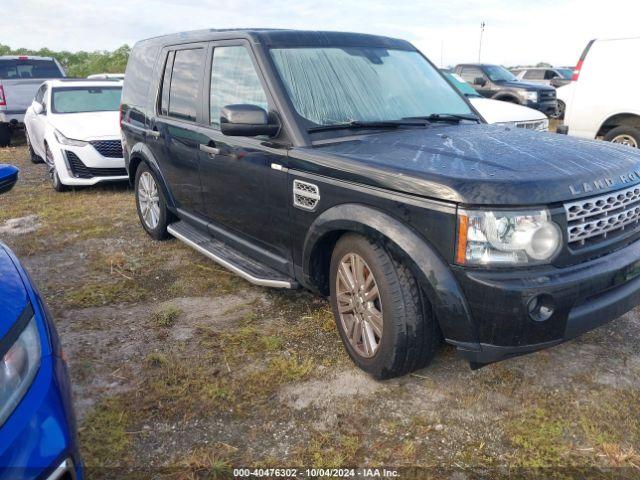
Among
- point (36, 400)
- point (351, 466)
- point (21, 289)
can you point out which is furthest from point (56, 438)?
point (351, 466)

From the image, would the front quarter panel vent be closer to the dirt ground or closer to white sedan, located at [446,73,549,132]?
the dirt ground

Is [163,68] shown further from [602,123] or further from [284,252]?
[602,123]

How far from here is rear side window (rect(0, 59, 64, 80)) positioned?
12773 millimetres

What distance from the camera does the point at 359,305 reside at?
2854 mm

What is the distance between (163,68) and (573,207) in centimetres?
366

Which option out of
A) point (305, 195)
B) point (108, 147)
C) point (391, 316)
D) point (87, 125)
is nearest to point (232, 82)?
point (305, 195)

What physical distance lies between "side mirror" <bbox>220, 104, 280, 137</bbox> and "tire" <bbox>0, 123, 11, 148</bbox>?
38.1 feet

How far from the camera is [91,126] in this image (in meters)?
7.57

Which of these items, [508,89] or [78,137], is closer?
[78,137]

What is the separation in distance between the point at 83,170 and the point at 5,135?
6713 mm

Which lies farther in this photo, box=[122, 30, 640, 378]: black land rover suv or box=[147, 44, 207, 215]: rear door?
box=[147, 44, 207, 215]: rear door

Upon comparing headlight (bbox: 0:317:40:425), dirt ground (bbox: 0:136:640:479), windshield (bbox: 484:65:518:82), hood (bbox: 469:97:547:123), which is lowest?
dirt ground (bbox: 0:136:640:479)

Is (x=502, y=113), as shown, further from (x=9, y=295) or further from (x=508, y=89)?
(x=508, y=89)

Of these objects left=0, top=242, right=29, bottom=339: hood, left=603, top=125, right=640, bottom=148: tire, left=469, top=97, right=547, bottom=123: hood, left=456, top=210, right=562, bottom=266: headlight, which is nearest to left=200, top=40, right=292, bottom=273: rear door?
left=456, top=210, right=562, bottom=266: headlight
